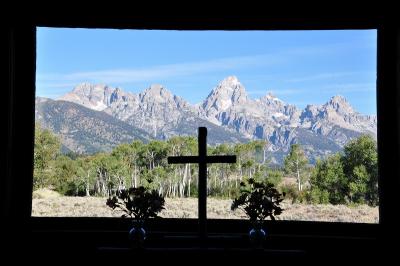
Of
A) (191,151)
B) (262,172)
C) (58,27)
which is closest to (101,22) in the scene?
(58,27)

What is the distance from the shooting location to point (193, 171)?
13.1ft

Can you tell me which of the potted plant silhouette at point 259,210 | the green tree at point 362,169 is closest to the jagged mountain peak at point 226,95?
the green tree at point 362,169

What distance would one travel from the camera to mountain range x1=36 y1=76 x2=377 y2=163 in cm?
394

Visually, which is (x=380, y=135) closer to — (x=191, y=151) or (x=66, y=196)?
(x=191, y=151)

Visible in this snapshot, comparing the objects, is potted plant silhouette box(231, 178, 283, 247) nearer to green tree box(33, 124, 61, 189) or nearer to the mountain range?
the mountain range

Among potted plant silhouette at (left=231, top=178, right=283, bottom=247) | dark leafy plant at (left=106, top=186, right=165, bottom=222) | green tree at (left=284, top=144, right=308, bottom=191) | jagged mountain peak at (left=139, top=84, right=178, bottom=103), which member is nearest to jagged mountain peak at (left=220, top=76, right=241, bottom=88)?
jagged mountain peak at (left=139, top=84, right=178, bottom=103)

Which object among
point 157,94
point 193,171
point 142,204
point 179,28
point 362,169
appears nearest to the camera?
point 142,204

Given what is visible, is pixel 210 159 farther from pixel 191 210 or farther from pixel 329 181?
pixel 329 181

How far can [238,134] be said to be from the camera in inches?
155

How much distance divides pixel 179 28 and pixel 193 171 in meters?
1.04

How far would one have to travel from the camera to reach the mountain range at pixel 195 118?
394 cm

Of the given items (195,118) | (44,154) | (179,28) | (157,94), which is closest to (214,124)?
(195,118)

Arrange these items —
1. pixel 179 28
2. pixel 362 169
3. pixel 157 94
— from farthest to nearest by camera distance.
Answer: pixel 157 94 → pixel 362 169 → pixel 179 28

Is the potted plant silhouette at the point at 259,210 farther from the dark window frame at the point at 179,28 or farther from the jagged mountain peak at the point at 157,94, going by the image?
the jagged mountain peak at the point at 157,94
